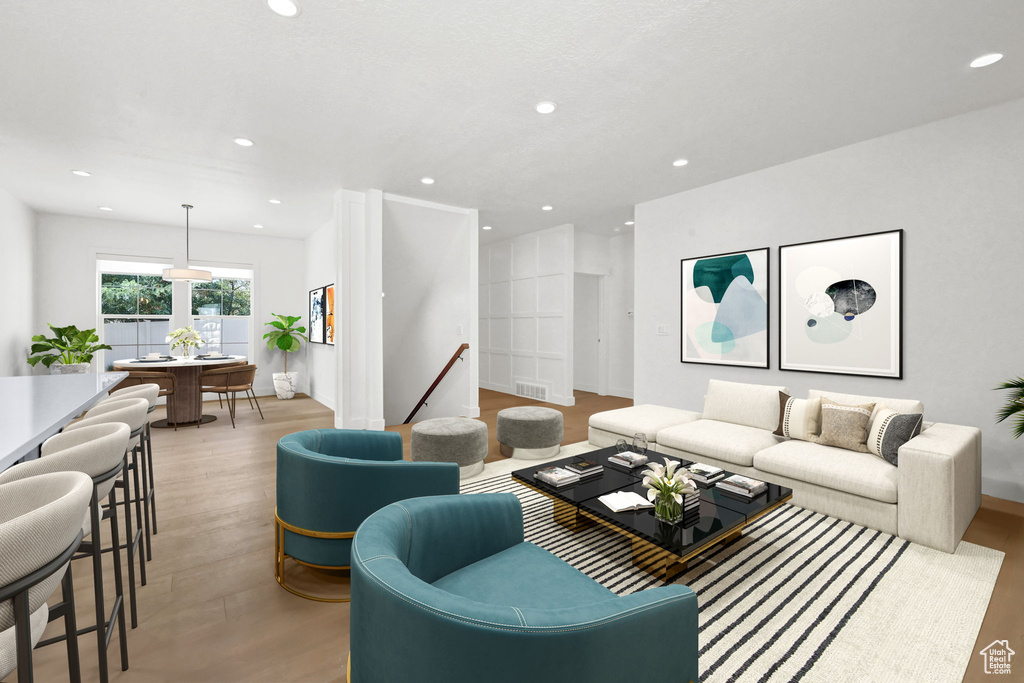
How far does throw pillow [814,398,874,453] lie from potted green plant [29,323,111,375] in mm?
8120

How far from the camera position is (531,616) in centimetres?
92

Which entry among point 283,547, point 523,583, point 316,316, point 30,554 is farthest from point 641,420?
point 316,316

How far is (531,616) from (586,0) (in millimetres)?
2561

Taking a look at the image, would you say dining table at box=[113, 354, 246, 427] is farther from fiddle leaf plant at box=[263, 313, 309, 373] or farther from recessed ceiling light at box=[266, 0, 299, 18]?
recessed ceiling light at box=[266, 0, 299, 18]

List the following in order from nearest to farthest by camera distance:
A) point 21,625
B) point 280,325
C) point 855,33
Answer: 1. point 21,625
2. point 855,33
3. point 280,325

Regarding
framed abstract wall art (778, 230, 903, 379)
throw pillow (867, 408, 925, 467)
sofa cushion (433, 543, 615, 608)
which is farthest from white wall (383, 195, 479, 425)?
sofa cushion (433, 543, 615, 608)

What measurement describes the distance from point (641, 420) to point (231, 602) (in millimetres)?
3231

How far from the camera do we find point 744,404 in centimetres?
386

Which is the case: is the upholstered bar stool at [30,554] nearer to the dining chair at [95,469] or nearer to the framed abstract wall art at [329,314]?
the dining chair at [95,469]

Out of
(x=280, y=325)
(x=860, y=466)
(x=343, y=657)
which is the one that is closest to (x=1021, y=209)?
(x=860, y=466)

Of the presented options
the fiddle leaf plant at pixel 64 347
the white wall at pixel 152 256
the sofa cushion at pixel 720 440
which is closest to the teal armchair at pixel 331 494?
the sofa cushion at pixel 720 440

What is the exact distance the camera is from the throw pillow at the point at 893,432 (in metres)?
2.81

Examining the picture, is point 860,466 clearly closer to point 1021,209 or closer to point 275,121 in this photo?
point 1021,209

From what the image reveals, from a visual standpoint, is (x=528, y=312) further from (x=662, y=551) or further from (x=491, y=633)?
(x=491, y=633)
